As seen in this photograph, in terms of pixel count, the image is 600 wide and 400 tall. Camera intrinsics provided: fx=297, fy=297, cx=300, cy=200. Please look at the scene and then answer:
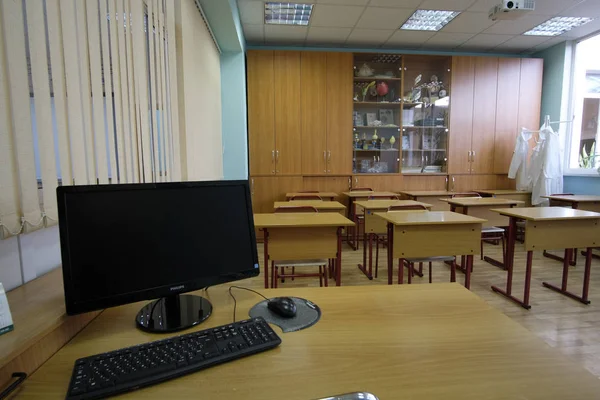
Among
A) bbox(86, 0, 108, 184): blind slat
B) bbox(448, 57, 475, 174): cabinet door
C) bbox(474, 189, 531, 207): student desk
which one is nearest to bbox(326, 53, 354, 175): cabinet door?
bbox(448, 57, 475, 174): cabinet door

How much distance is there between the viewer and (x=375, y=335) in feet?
2.70

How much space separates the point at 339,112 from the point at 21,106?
450 centimetres

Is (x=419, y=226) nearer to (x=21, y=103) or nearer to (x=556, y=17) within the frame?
(x=21, y=103)

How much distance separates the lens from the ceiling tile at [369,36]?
457 centimetres

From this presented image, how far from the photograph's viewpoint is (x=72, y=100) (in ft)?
3.59

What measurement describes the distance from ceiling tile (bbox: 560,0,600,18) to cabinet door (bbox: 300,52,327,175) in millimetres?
3366

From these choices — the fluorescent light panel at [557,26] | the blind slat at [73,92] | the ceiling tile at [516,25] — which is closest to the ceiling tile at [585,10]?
the fluorescent light panel at [557,26]

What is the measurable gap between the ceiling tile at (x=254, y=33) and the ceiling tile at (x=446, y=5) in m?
2.24

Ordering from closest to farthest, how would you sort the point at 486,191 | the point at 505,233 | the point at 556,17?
the point at 505,233 < the point at 556,17 < the point at 486,191

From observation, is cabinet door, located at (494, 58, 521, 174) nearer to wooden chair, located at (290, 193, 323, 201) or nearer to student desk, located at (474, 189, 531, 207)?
student desk, located at (474, 189, 531, 207)

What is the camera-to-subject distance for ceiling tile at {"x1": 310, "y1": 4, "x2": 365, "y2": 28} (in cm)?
387

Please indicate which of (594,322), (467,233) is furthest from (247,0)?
(594,322)

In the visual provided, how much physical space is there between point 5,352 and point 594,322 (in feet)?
11.3

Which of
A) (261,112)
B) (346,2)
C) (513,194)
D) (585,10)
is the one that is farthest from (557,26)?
(261,112)
